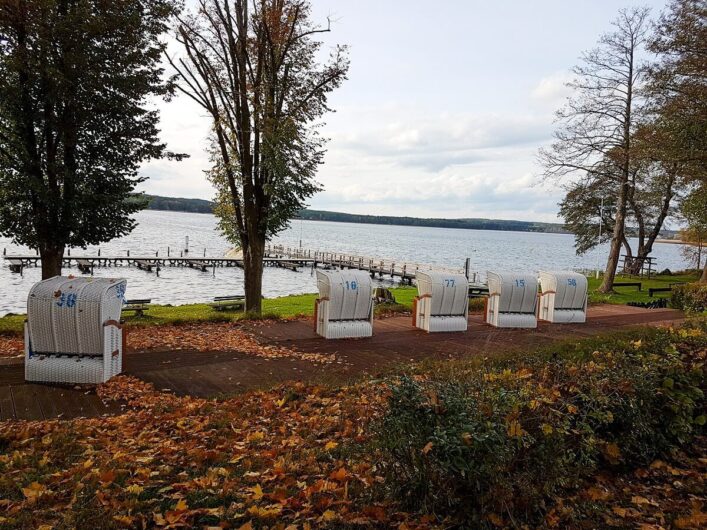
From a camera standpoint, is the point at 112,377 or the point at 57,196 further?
the point at 57,196

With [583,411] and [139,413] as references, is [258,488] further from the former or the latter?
[139,413]

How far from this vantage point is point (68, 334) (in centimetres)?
782

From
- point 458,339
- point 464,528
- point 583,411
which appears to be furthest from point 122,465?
point 458,339

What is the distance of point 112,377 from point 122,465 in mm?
4061

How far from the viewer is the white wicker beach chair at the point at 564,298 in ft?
48.0

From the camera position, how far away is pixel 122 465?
4371mm

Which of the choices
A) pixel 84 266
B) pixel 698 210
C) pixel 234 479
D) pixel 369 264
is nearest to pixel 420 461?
pixel 234 479

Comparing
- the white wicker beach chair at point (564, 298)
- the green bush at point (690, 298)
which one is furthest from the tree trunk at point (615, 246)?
the white wicker beach chair at point (564, 298)

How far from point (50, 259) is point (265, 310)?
28.9 feet

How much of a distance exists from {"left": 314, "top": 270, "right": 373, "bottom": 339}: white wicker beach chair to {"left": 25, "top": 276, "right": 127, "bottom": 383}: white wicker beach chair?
4.93 m

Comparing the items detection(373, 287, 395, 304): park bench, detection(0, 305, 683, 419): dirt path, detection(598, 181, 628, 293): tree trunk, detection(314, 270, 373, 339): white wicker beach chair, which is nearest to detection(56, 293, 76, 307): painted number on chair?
detection(0, 305, 683, 419): dirt path

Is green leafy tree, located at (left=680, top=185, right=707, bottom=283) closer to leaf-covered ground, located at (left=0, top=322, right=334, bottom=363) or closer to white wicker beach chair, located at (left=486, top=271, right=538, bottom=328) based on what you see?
white wicker beach chair, located at (left=486, top=271, right=538, bottom=328)

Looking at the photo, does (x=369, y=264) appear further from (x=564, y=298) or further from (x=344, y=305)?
(x=344, y=305)

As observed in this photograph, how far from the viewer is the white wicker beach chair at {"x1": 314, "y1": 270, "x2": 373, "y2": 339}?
1155cm
